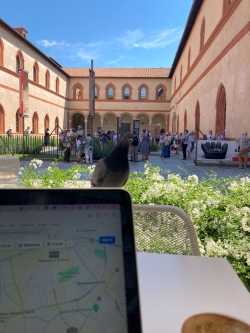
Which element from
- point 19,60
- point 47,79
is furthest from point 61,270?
point 47,79

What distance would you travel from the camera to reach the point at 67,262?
0.72 metres

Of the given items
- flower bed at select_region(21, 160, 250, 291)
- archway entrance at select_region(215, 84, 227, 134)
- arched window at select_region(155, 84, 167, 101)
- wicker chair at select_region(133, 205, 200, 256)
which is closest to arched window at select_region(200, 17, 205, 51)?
archway entrance at select_region(215, 84, 227, 134)

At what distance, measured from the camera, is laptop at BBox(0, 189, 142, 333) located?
693 millimetres

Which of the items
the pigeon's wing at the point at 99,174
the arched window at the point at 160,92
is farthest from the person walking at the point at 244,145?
the arched window at the point at 160,92

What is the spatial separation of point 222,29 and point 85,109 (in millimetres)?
26748

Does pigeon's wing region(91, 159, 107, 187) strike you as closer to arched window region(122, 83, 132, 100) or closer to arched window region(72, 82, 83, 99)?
arched window region(122, 83, 132, 100)

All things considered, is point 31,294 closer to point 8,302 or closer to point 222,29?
point 8,302

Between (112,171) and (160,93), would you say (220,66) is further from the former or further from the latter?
(160,93)

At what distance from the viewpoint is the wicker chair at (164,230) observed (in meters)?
1.59

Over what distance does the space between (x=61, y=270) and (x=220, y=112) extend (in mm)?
15762

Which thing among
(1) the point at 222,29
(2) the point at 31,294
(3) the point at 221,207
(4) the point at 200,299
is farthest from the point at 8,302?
(1) the point at 222,29

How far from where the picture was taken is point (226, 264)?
123cm

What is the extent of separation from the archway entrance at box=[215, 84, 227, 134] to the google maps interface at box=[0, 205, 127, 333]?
15218 millimetres

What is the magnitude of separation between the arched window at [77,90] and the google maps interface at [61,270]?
39.6 metres
